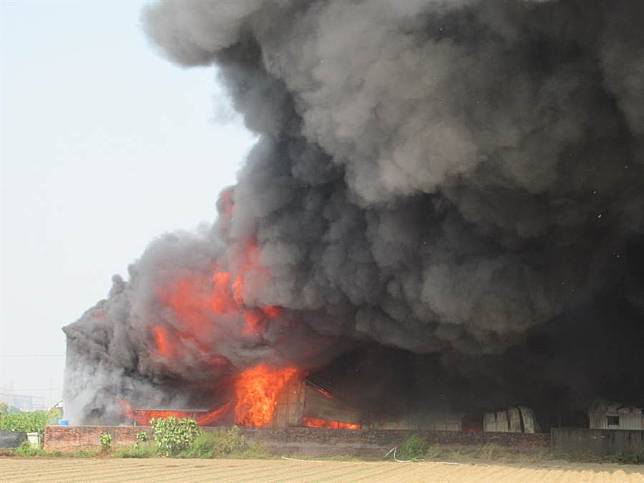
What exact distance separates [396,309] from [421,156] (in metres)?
7.69

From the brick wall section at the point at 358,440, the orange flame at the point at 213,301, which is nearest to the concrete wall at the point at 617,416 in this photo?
the brick wall section at the point at 358,440

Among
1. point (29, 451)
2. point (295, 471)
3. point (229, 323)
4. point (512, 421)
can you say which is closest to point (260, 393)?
point (229, 323)

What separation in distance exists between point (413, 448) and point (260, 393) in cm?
823

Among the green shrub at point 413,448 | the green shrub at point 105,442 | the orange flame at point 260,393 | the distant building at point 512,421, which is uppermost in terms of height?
the orange flame at point 260,393

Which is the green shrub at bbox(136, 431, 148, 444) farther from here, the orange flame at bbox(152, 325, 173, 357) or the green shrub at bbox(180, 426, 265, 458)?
the orange flame at bbox(152, 325, 173, 357)

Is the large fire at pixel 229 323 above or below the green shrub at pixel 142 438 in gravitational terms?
above

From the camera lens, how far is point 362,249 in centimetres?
3173

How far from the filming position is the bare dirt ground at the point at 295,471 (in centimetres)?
2502

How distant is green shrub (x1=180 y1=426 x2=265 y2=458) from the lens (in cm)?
3556

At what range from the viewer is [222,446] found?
3594 centimetres

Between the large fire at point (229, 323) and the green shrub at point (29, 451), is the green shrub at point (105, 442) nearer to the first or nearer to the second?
the green shrub at point (29, 451)

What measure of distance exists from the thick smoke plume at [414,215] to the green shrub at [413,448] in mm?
3214

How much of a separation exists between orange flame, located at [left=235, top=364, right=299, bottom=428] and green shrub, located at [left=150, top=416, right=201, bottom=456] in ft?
11.7

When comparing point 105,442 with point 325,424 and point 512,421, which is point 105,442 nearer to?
point 325,424
